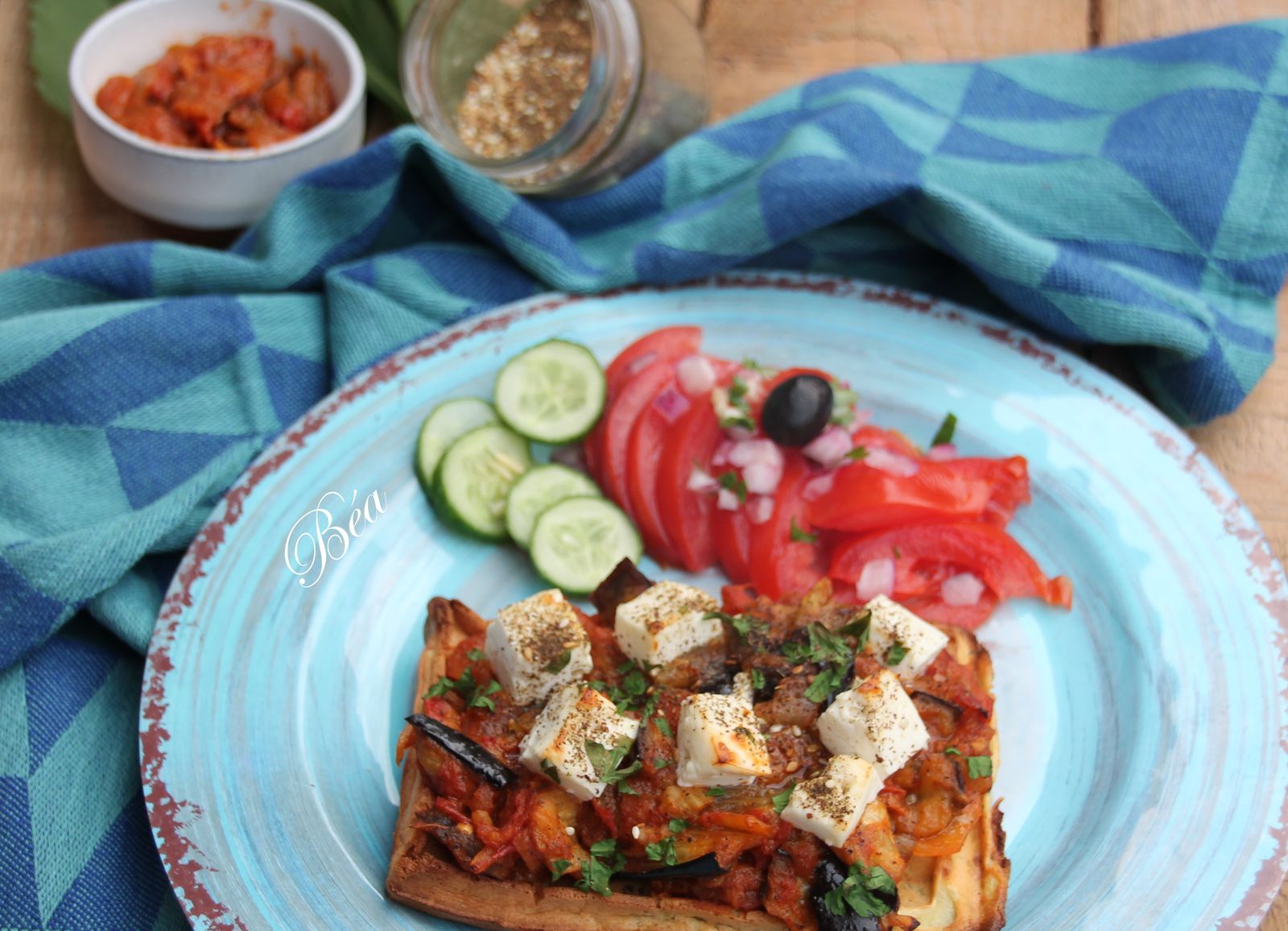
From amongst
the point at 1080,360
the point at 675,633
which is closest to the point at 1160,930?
the point at 675,633

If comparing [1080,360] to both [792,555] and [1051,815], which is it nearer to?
[792,555]

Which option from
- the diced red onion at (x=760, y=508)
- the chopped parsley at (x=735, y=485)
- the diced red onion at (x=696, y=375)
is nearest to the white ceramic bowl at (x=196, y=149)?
the diced red onion at (x=696, y=375)

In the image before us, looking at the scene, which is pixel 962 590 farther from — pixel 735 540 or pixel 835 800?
pixel 835 800

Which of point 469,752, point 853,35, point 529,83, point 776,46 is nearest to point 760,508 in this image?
point 469,752

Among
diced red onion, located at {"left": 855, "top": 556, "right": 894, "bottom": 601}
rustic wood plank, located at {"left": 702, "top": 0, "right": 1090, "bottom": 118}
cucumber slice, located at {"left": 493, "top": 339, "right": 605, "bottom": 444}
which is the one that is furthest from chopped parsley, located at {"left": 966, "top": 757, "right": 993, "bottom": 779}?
rustic wood plank, located at {"left": 702, "top": 0, "right": 1090, "bottom": 118}

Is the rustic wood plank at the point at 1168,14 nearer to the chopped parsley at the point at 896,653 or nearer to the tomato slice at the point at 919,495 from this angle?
the tomato slice at the point at 919,495

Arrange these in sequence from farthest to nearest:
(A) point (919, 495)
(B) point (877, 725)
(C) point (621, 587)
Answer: (A) point (919, 495), (C) point (621, 587), (B) point (877, 725)
